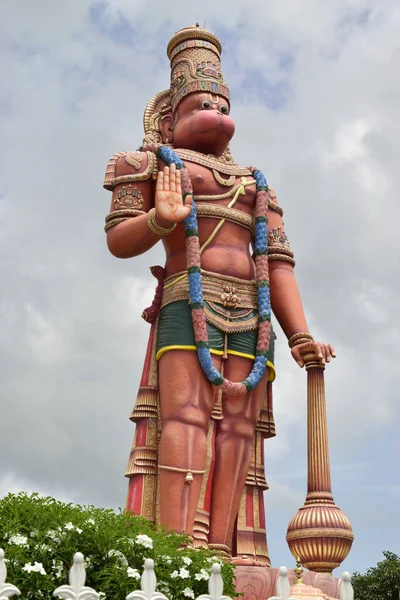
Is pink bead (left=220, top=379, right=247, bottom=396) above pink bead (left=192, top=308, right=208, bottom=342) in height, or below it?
below

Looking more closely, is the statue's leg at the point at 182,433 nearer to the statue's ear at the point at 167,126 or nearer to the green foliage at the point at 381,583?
the statue's ear at the point at 167,126

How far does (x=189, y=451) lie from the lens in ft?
27.8

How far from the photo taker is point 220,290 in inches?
354

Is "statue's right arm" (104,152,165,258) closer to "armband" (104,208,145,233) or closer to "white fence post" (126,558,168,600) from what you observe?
"armband" (104,208,145,233)

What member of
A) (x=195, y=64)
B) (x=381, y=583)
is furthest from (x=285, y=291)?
(x=381, y=583)

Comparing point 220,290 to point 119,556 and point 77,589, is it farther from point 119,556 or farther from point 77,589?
point 77,589

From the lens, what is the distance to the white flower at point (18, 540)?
5.79 metres

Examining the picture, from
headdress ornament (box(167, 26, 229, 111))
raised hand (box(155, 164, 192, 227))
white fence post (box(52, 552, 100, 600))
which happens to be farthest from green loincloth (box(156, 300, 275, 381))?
white fence post (box(52, 552, 100, 600))

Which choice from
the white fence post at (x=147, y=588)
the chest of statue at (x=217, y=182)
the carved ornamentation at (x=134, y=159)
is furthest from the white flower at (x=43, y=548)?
the carved ornamentation at (x=134, y=159)

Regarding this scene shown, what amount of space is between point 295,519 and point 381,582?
10.3 m

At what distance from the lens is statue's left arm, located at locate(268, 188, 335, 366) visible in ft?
31.0

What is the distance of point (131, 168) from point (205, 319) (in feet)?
5.81

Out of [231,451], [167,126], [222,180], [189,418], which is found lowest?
[231,451]

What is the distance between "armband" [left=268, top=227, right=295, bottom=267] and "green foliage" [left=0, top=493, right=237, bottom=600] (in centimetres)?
414
